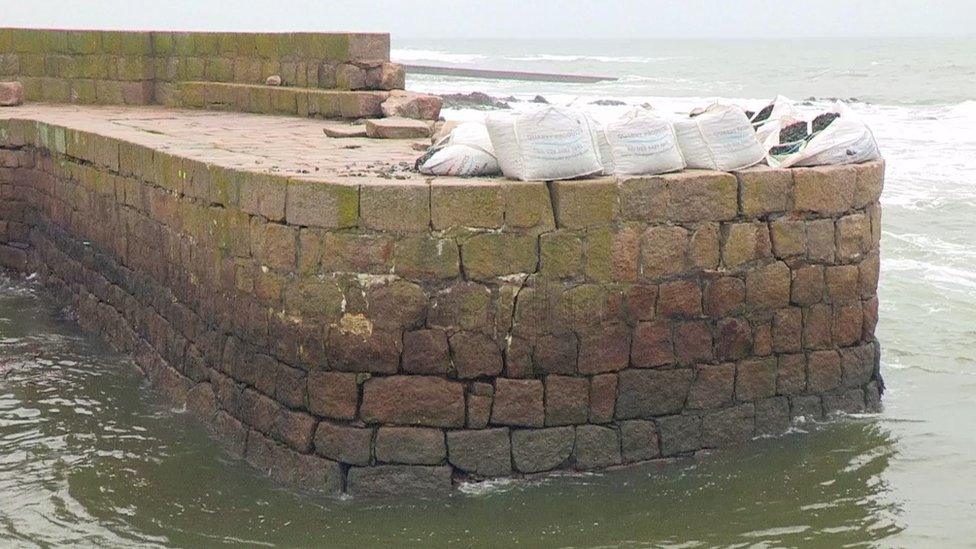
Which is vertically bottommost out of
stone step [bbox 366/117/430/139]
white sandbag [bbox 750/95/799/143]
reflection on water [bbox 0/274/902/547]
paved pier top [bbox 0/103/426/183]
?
reflection on water [bbox 0/274/902/547]

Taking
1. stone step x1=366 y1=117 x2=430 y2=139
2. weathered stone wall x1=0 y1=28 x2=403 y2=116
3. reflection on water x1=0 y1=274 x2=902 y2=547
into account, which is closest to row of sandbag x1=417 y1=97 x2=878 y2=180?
reflection on water x1=0 y1=274 x2=902 y2=547

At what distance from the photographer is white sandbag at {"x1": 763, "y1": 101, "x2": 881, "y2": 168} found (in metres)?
7.91

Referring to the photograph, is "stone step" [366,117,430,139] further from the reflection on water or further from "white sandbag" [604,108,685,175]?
"white sandbag" [604,108,685,175]

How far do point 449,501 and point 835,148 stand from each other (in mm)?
3382

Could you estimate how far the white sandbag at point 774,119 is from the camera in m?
8.73

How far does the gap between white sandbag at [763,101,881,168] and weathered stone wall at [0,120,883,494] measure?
0.12 metres

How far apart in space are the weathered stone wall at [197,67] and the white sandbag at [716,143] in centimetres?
560

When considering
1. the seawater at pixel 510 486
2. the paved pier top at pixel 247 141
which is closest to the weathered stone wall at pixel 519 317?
the seawater at pixel 510 486

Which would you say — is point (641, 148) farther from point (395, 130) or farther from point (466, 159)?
point (395, 130)

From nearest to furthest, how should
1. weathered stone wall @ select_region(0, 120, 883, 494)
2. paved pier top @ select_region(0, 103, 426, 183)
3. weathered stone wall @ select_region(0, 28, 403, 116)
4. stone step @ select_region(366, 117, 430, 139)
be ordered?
1. weathered stone wall @ select_region(0, 120, 883, 494)
2. paved pier top @ select_region(0, 103, 426, 183)
3. stone step @ select_region(366, 117, 430, 139)
4. weathered stone wall @ select_region(0, 28, 403, 116)

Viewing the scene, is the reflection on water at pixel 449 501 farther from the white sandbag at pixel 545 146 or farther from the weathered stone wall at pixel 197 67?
the weathered stone wall at pixel 197 67

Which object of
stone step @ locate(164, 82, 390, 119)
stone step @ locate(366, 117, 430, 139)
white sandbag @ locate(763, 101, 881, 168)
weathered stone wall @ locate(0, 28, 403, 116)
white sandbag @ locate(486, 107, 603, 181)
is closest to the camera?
white sandbag @ locate(486, 107, 603, 181)

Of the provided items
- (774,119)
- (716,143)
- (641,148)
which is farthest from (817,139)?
(641,148)

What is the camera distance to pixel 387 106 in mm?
12219
